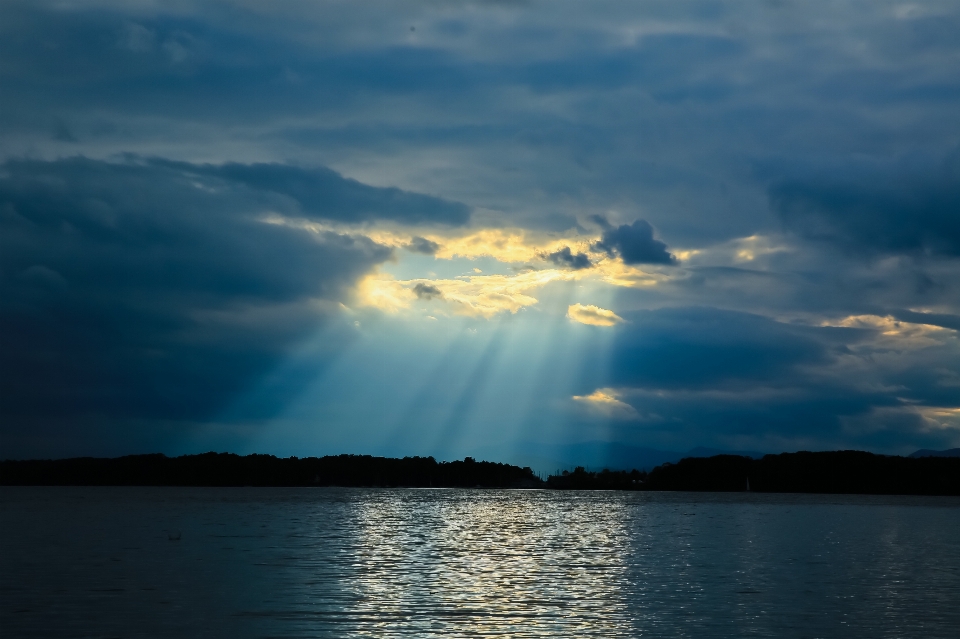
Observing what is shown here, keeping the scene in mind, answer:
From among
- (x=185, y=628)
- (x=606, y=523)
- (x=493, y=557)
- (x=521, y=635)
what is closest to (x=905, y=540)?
(x=606, y=523)

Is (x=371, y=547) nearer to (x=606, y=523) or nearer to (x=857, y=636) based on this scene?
(x=857, y=636)

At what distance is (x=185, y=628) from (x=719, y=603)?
22279 millimetres

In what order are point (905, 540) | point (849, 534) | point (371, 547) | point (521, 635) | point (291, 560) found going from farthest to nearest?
point (849, 534)
point (905, 540)
point (371, 547)
point (291, 560)
point (521, 635)

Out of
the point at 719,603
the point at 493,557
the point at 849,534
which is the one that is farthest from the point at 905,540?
the point at 719,603

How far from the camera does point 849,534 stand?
9562 cm

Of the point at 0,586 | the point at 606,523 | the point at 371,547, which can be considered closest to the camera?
the point at 0,586

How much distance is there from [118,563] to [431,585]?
872 inches

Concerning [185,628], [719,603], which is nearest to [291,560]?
[185,628]

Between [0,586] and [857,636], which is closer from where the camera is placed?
[857,636]

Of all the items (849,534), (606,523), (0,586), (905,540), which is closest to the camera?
(0,586)

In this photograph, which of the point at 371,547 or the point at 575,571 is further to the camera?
the point at 371,547

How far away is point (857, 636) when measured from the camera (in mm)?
33406

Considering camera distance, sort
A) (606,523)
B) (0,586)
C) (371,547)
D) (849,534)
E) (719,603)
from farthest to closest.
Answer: (606,523)
(849,534)
(371,547)
(0,586)
(719,603)

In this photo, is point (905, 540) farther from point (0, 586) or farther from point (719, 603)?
point (0, 586)
